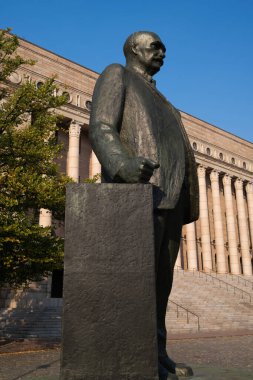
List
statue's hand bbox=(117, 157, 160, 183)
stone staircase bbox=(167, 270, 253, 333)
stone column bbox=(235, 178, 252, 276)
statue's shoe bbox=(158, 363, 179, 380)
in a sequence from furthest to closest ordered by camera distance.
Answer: stone column bbox=(235, 178, 252, 276), stone staircase bbox=(167, 270, 253, 333), statue's shoe bbox=(158, 363, 179, 380), statue's hand bbox=(117, 157, 160, 183)

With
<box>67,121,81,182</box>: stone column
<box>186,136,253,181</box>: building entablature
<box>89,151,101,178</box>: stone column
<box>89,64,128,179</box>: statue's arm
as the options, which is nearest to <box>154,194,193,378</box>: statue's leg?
<box>89,64,128,179</box>: statue's arm

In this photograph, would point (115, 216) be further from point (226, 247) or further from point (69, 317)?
point (226, 247)

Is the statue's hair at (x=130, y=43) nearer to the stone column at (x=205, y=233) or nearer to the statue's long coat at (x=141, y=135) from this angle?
the statue's long coat at (x=141, y=135)

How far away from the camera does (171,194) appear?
3.33 metres

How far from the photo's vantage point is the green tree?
1330 cm

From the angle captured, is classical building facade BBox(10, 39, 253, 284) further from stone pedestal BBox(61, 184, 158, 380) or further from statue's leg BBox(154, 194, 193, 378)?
stone pedestal BBox(61, 184, 158, 380)

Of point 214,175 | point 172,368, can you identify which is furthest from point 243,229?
point 172,368

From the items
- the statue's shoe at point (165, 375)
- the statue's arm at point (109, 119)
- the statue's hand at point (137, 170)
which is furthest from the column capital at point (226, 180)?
the statue's hand at point (137, 170)

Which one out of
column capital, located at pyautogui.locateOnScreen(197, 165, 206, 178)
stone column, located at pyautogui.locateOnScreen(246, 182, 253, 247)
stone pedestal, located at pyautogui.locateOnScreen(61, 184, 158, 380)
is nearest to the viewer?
stone pedestal, located at pyautogui.locateOnScreen(61, 184, 158, 380)

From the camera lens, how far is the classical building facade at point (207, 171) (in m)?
37.2

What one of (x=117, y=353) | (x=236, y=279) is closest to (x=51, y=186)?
(x=117, y=353)

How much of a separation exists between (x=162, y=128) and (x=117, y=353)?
1.96m

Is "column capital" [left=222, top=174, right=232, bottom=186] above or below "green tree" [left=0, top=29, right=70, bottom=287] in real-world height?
above

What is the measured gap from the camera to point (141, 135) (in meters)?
3.52
